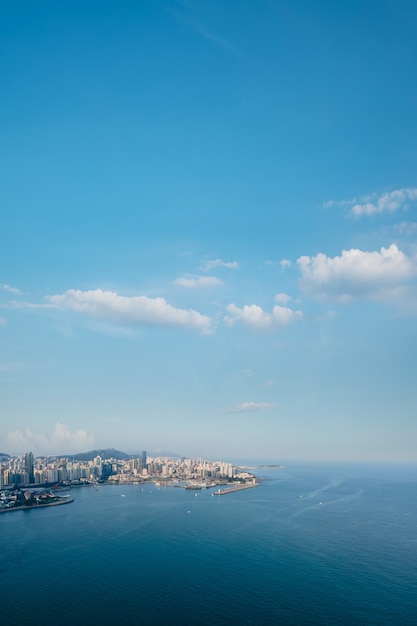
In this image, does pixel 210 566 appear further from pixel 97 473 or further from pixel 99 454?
pixel 99 454

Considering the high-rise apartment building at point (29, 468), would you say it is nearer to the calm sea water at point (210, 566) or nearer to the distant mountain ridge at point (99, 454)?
the calm sea water at point (210, 566)

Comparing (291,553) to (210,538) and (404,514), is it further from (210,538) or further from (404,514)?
(404,514)

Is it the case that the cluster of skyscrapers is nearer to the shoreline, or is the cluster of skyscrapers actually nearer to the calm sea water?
the shoreline

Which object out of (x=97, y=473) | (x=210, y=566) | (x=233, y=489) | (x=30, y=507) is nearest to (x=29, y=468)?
(x=97, y=473)

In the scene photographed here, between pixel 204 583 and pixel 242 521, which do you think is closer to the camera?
pixel 204 583

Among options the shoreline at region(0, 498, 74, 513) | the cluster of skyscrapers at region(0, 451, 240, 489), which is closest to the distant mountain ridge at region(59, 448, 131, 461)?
the cluster of skyscrapers at region(0, 451, 240, 489)

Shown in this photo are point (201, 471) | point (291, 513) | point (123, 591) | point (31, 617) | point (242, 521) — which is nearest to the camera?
point (31, 617)

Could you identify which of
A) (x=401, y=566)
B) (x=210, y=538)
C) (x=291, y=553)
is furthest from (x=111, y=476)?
(x=401, y=566)

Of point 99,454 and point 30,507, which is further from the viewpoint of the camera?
point 99,454
